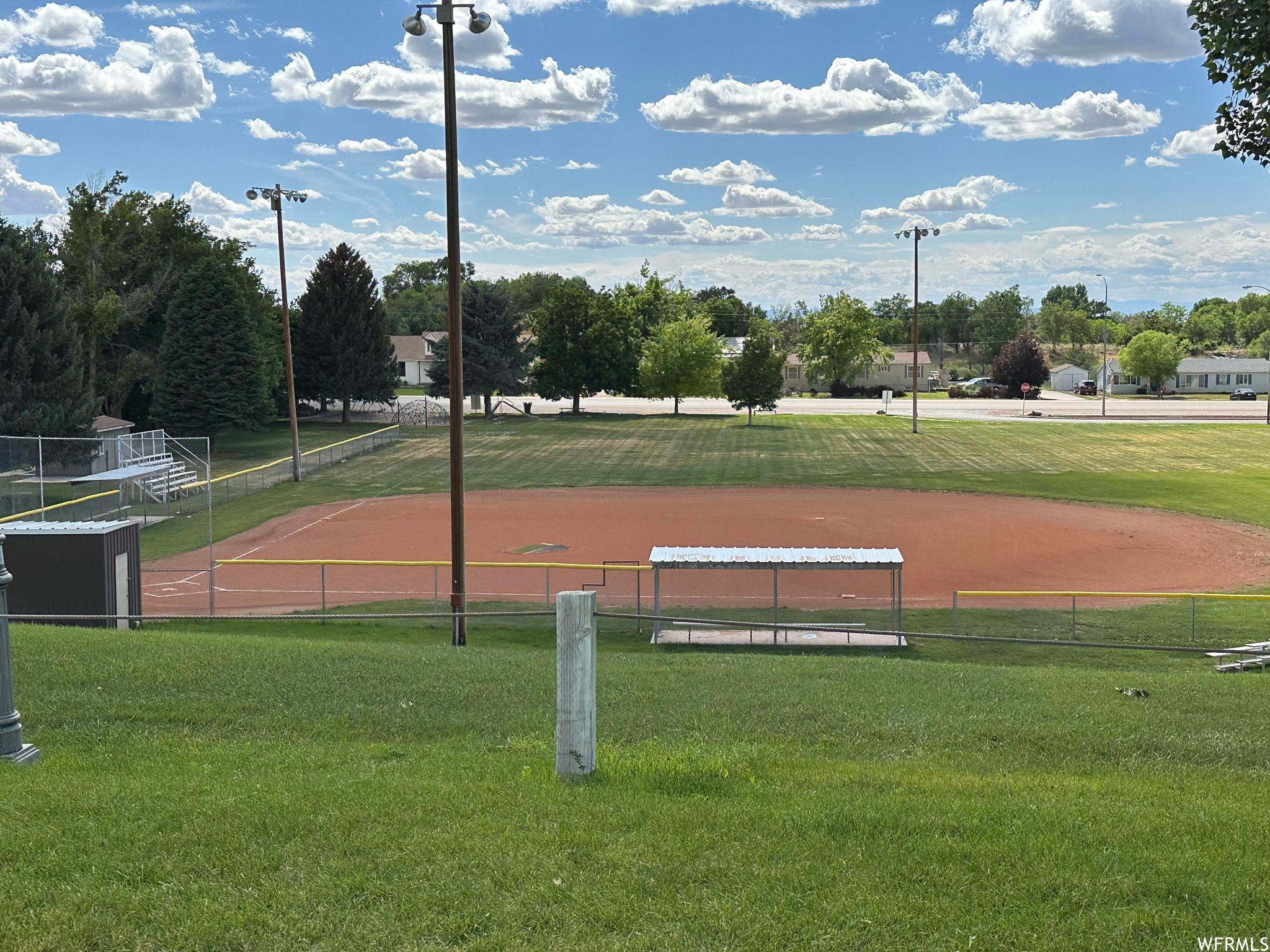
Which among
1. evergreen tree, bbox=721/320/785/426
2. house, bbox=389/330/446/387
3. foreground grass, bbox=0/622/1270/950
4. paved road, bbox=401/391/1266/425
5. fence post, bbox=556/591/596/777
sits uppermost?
house, bbox=389/330/446/387

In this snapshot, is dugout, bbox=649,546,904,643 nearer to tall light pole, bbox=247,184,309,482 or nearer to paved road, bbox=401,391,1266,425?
tall light pole, bbox=247,184,309,482

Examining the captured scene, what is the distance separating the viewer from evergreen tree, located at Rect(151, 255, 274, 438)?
60938 mm

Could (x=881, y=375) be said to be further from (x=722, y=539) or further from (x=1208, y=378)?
(x=722, y=539)

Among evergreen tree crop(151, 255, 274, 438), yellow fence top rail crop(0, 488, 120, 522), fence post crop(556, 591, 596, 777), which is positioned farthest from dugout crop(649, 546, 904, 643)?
evergreen tree crop(151, 255, 274, 438)

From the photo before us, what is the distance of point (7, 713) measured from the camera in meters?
9.14

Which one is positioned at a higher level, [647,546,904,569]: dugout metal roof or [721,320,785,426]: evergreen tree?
[721,320,785,426]: evergreen tree

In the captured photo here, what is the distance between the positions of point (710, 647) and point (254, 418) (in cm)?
4823

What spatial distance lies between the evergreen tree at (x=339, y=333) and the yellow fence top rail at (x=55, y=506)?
118 feet

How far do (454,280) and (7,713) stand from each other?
12297 millimetres

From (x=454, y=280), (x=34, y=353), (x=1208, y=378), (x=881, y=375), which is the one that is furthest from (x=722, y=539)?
(x=1208, y=378)

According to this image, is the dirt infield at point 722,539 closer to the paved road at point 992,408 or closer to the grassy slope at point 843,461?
the grassy slope at point 843,461

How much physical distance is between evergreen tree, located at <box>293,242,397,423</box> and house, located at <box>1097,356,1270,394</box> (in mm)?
84766

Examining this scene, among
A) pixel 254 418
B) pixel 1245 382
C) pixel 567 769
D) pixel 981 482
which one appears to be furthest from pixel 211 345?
pixel 1245 382

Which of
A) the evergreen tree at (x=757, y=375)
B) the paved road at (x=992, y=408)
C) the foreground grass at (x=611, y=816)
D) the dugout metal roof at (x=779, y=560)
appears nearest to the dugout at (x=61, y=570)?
the foreground grass at (x=611, y=816)
